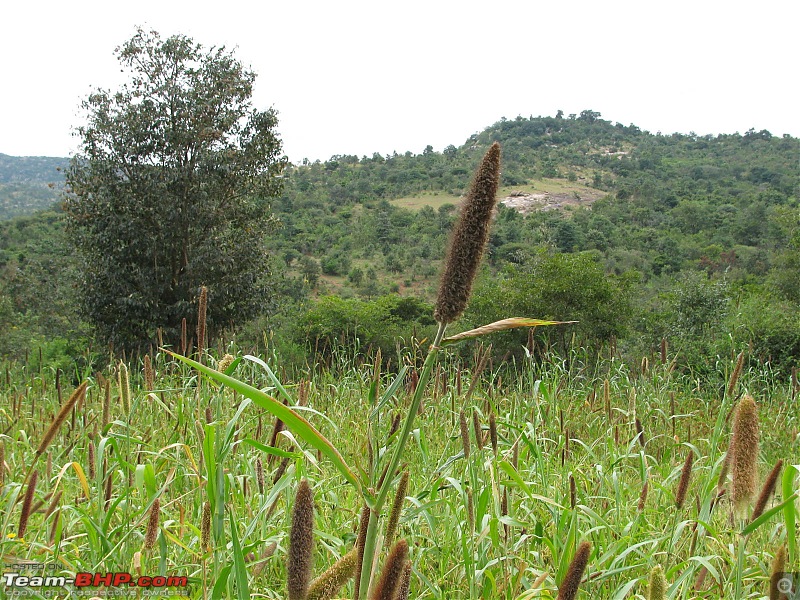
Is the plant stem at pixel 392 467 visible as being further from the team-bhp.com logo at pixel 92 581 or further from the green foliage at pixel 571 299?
the green foliage at pixel 571 299

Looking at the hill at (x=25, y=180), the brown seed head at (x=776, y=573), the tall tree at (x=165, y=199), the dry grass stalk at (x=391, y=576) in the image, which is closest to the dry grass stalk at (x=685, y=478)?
the brown seed head at (x=776, y=573)

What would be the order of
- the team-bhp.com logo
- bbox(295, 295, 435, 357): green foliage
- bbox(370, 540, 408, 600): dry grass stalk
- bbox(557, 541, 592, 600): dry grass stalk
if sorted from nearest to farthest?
bbox(370, 540, 408, 600): dry grass stalk, bbox(557, 541, 592, 600): dry grass stalk, the team-bhp.com logo, bbox(295, 295, 435, 357): green foliage

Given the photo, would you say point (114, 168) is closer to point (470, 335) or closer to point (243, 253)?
point (243, 253)

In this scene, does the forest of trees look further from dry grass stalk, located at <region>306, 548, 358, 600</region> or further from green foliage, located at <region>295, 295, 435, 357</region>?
dry grass stalk, located at <region>306, 548, 358, 600</region>

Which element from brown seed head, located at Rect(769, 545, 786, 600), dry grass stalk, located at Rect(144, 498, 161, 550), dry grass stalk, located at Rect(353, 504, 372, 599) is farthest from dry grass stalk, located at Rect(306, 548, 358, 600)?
brown seed head, located at Rect(769, 545, 786, 600)

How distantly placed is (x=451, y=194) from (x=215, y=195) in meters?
50.1

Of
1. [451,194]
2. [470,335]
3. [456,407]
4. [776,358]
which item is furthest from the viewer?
[451,194]

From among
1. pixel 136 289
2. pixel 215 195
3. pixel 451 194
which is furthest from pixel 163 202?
pixel 451 194

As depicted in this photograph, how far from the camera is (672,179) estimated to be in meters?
65.8

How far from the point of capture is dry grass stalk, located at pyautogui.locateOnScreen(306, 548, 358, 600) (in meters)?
0.83

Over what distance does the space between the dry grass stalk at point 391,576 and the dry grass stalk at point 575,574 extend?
0.27 metres

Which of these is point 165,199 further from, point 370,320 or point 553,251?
point 553,251

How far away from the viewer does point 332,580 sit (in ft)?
2.77

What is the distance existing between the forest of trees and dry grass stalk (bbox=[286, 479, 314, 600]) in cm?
32
